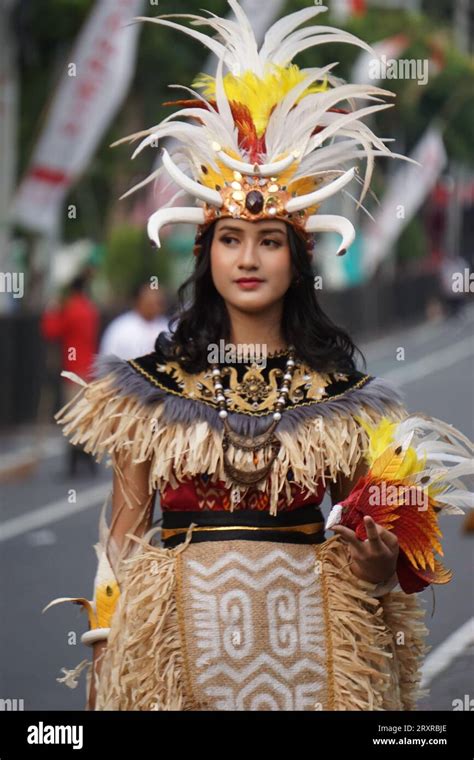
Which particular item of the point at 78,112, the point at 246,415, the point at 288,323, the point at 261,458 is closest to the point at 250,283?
the point at 288,323

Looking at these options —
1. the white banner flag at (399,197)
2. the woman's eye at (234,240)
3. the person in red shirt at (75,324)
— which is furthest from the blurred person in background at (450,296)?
the woman's eye at (234,240)

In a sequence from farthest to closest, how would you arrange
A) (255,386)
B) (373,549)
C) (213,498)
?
1. (255,386)
2. (213,498)
3. (373,549)

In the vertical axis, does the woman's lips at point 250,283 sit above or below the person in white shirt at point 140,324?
below

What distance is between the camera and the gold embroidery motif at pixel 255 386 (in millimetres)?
4523

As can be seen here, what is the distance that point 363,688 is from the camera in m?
4.36

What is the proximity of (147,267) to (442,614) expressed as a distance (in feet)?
60.1

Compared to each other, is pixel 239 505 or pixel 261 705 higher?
pixel 239 505

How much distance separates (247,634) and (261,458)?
42 cm

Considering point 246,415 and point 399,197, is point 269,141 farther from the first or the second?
point 399,197

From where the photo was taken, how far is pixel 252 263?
175 inches

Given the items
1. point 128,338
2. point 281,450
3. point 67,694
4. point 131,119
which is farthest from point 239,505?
point 131,119

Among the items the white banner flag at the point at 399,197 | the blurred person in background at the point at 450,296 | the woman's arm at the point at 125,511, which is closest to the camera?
the woman's arm at the point at 125,511

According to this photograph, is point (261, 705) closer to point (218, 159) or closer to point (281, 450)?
point (281, 450)

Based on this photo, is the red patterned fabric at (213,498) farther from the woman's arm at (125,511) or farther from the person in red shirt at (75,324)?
the person in red shirt at (75,324)
